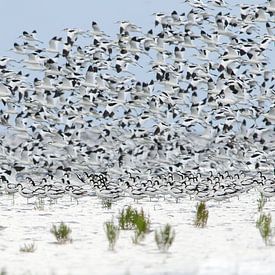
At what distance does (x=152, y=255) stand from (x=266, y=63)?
2915cm

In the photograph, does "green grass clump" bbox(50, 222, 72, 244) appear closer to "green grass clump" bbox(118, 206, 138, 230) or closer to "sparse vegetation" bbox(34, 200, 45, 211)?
"green grass clump" bbox(118, 206, 138, 230)

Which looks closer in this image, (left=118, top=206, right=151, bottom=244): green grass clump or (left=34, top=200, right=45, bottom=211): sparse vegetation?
(left=118, top=206, right=151, bottom=244): green grass clump

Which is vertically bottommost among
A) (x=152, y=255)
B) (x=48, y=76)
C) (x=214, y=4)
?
(x=152, y=255)

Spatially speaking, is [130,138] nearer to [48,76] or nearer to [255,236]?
[48,76]

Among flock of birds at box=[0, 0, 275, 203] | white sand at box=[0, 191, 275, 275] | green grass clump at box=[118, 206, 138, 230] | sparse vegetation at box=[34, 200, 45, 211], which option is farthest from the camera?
flock of birds at box=[0, 0, 275, 203]

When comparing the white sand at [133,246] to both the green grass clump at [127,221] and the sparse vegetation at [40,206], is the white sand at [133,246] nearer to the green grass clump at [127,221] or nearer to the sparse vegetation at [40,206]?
the sparse vegetation at [40,206]

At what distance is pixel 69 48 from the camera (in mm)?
43281

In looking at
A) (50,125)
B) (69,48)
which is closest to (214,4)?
(69,48)

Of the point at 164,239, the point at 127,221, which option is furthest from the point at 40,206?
the point at 164,239

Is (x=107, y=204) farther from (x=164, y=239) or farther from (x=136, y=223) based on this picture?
(x=164, y=239)

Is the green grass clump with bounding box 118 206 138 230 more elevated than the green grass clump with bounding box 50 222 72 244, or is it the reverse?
the green grass clump with bounding box 118 206 138 230

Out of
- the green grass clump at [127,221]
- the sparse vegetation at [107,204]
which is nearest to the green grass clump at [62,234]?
the green grass clump at [127,221]

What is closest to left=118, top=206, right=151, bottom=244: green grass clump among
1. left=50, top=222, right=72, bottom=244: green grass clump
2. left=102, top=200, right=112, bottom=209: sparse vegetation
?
left=50, top=222, right=72, bottom=244: green grass clump

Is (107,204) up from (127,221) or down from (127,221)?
up
